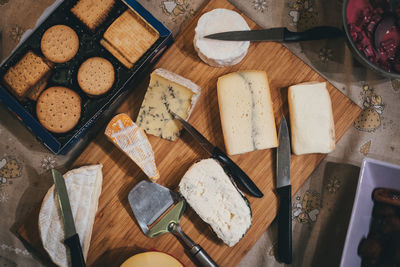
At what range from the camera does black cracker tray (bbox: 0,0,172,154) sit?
117 cm

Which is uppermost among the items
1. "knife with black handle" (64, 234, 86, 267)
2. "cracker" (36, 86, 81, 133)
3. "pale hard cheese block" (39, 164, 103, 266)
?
"cracker" (36, 86, 81, 133)

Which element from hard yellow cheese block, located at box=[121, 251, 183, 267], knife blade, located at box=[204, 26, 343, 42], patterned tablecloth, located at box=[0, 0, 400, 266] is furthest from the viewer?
patterned tablecloth, located at box=[0, 0, 400, 266]

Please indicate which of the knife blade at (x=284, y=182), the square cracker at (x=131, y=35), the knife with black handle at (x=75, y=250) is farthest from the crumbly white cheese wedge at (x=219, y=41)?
the knife with black handle at (x=75, y=250)

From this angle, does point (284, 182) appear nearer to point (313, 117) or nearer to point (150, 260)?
point (313, 117)

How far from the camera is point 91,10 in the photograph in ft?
4.11

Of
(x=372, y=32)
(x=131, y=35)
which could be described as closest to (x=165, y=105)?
(x=131, y=35)

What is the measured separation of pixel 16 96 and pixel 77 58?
0.27 m

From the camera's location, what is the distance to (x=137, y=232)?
1.29 metres

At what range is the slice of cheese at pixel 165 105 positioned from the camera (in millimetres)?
1263

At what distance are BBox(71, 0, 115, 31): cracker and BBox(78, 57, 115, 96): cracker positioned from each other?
14 cm

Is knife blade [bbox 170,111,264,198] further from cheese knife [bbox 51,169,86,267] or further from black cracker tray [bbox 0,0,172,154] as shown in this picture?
cheese knife [bbox 51,169,86,267]

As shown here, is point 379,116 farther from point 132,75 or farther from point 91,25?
point 91,25

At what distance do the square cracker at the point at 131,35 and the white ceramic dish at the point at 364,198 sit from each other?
921 millimetres

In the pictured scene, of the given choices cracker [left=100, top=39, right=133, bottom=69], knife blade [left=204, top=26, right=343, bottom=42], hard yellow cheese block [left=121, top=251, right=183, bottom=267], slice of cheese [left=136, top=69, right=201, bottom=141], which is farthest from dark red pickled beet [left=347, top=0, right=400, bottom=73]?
hard yellow cheese block [left=121, top=251, right=183, bottom=267]
